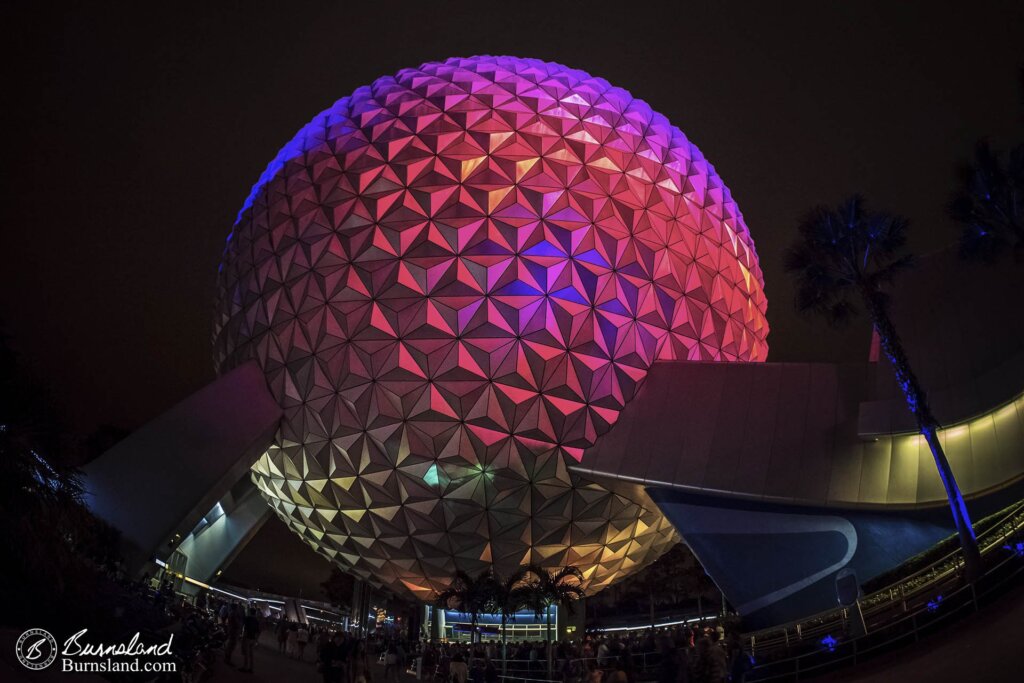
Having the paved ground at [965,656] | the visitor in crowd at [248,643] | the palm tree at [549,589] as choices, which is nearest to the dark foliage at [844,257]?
the paved ground at [965,656]

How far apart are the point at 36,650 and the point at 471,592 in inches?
590

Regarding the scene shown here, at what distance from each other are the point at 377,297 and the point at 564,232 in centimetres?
574

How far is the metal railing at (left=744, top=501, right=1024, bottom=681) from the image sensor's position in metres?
10.2

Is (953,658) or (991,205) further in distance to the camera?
(991,205)

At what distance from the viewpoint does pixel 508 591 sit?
68.6ft

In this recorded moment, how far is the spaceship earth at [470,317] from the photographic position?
19203mm

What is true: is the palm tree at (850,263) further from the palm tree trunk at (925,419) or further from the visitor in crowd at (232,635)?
the visitor in crowd at (232,635)

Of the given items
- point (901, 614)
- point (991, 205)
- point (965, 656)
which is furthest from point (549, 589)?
point (991, 205)

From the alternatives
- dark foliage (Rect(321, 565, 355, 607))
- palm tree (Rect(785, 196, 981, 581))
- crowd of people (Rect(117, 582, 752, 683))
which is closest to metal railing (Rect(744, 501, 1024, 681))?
crowd of people (Rect(117, 582, 752, 683))

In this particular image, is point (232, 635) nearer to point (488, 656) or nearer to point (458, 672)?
point (458, 672)

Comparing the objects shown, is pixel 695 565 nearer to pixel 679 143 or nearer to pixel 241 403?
pixel 679 143

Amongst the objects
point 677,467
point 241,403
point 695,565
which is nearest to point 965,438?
point 677,467

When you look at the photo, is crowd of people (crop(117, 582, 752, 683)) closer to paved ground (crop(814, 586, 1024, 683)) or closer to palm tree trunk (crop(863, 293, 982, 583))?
paved ground (crop(814, 586, 1024, 683))

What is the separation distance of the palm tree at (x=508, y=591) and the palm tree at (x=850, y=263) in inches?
458
